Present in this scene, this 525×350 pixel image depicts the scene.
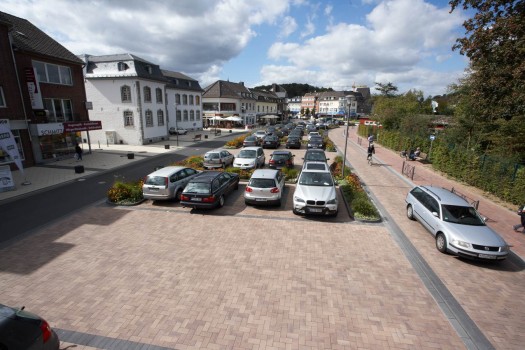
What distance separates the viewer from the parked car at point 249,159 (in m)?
17.9

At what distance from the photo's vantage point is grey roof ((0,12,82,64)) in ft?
64.5

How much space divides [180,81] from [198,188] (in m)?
41.2

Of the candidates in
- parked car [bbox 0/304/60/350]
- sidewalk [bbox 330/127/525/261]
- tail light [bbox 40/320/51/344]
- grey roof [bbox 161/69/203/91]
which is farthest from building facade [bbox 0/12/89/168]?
sidewalk [bbox 330/127/525/261]

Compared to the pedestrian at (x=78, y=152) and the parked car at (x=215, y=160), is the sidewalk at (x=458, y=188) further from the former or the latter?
the pedestrian at (x=78, y=152)

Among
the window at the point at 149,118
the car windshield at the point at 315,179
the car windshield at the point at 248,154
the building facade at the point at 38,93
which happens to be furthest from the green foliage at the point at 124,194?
the window at the point at 149,118

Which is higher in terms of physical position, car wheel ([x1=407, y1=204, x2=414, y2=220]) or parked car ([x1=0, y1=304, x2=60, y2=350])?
parked car ([x1=0, y1=304, x2=60, y2=350])

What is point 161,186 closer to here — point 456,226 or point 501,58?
point 456,226

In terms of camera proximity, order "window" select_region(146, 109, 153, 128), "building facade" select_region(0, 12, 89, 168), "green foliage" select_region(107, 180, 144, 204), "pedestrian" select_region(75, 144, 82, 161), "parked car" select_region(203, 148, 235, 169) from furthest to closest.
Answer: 1. "window" select_region(146, 109, 153, 128)
2. "pedestrian" select_region(75, 144, 82, 161)
3. "parked car" select_region(203, 148, 235, 169)
4. "building facade" select_region(0, 12, 89, 168)
5. "green foliage" select_region(107, 180, 144, 204)

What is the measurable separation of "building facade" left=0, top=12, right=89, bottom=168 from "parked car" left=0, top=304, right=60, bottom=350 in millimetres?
17926

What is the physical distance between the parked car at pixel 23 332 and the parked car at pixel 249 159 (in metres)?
14.1

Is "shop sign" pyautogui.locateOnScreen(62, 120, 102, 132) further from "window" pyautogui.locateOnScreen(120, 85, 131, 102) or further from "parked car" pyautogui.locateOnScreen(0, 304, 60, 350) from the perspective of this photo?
"parked car" pyautogui.locateOnScreen(0, 304, 60, 350)

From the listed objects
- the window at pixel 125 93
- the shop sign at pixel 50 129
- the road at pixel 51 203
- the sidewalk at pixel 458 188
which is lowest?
the road at pixel 51 203

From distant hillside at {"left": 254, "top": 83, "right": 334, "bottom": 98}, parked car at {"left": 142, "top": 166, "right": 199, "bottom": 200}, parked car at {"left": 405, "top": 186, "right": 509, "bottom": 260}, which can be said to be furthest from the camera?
distant hillside at {"left": 254, "top": 83, "right": 334, "bottom": 98}

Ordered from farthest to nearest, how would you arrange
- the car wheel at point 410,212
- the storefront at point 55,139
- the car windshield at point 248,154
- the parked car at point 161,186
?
the storefront at point 55,139 → the car windshield at point 248,154 → the parked car at point 161,186 → the car wheel at point 410,212
